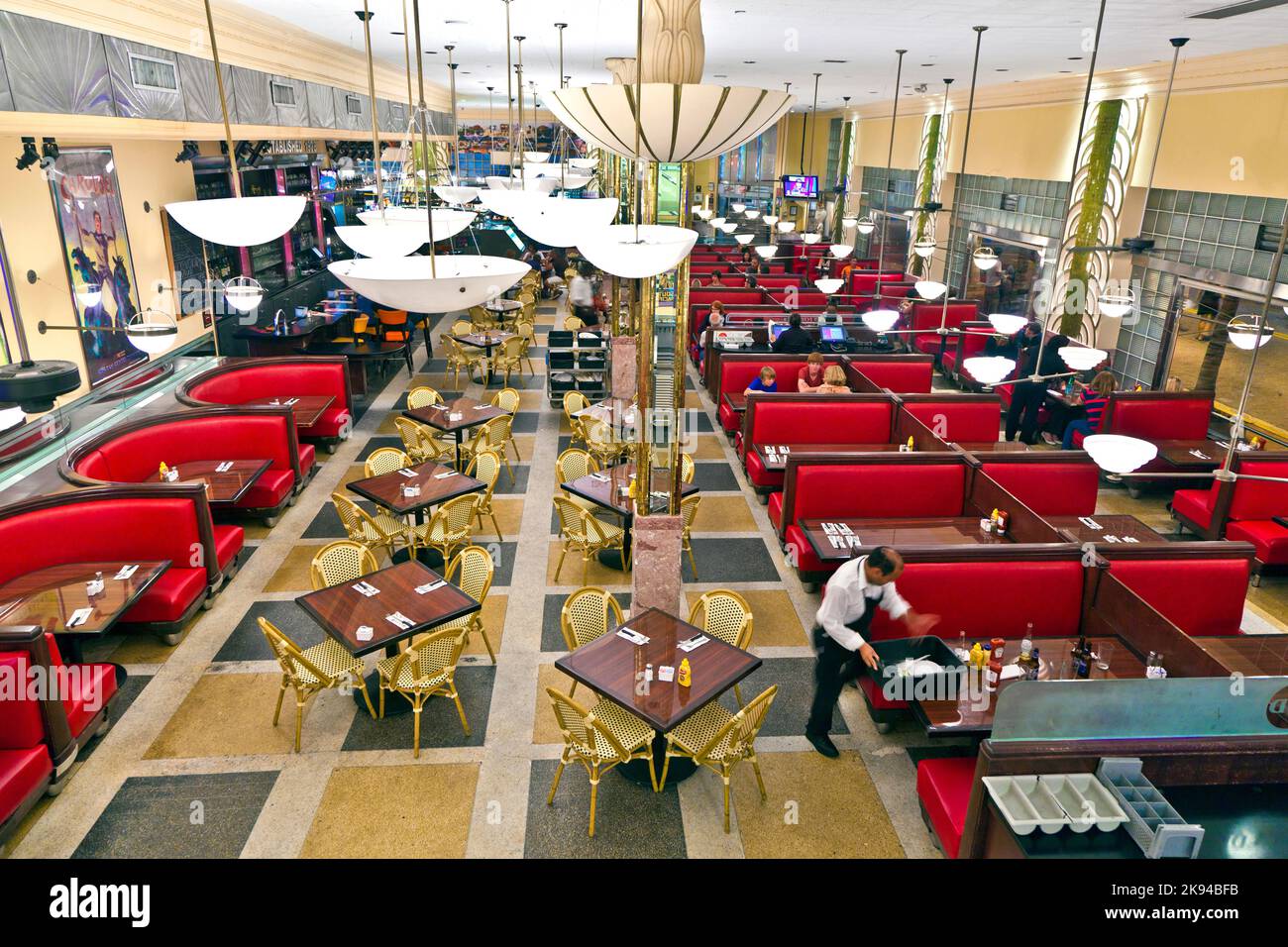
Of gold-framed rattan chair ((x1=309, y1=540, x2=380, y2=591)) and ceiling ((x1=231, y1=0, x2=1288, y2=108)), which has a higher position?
ceiling ((x1=231, y1=0, x2=1288, y2=108))

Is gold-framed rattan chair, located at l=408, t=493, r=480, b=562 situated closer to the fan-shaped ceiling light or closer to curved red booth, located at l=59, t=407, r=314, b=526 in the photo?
curved red booth, located at l=59, t=407, r=314, b=526

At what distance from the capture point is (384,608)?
5453mm

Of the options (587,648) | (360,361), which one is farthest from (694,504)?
(360,361)

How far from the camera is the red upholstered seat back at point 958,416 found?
9.18 metres

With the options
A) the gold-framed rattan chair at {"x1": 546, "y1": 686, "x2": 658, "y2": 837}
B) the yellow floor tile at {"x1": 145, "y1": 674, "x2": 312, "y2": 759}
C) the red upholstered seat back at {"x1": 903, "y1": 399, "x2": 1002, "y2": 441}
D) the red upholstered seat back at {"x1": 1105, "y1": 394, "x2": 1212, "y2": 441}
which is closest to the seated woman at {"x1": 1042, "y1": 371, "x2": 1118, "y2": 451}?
the red upholstered seat back at {"x1": 1105, "y1": 394, "x2": 1212, "y2": 441}

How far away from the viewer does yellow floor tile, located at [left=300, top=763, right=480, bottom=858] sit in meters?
4.53

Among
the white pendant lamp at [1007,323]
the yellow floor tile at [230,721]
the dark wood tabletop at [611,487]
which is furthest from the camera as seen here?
the white pendant lamp at [1007,323]

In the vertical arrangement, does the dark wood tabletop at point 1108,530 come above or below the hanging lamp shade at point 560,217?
below

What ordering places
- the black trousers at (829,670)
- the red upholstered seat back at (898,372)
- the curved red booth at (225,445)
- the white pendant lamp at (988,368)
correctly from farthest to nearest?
1. the red upholstered seat back at (898,372)
2. the curved red booth at (225,445)
3. the white pendant lamp at (988,368)
4. the black trousers at (829,670)

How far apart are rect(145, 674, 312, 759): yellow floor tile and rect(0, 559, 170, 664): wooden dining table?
0.80m

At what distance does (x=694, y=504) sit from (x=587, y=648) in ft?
8.30

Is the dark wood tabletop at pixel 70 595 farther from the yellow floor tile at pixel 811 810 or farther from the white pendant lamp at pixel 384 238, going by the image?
the yellow floor tile at pixel 811 810

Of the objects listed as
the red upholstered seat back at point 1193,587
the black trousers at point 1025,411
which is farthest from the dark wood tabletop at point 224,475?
the black trousers at point 1025,411

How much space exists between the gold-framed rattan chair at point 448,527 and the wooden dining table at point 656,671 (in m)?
2.49
